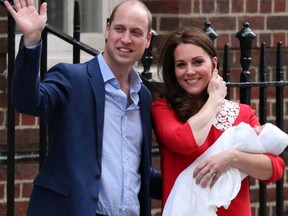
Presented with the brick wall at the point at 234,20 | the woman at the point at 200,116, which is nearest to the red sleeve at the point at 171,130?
the woman at the point at 200,116

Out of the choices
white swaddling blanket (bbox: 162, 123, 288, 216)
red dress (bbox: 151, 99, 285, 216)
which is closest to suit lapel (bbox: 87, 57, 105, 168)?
red dress (bbox: 151, 99, 285, 216)

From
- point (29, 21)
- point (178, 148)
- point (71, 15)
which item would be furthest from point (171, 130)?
point (71, 15)

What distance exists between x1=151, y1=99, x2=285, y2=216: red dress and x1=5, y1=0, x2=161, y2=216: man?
0.12m

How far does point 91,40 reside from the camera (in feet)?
19.7

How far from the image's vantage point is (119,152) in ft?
12.0

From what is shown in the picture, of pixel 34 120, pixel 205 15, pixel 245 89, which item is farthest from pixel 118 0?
pixel 245 89

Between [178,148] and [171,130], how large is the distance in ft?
0.27

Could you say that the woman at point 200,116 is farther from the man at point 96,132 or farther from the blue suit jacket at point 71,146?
the blue suit jacket at point 71,146

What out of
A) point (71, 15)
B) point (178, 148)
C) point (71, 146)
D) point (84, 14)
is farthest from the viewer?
point (84, 14)

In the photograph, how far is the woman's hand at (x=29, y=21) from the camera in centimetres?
331

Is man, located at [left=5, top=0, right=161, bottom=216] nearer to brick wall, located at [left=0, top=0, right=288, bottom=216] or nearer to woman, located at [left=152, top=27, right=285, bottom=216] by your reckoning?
woman, located at [left=152, top=27, right=285, bottom=216]

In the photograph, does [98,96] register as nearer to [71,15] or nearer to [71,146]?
[71,146]

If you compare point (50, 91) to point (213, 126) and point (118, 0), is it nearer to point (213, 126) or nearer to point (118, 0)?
point (213, 126)

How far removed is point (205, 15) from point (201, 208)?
2552 millimetres
